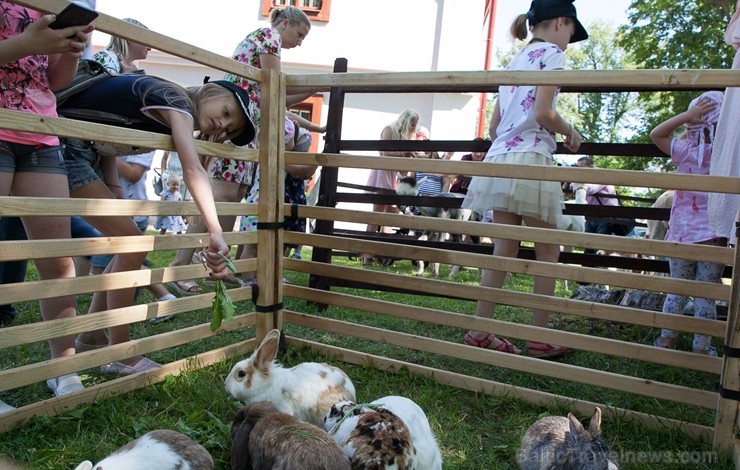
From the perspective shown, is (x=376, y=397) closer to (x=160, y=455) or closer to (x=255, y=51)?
(x=160, y=455)

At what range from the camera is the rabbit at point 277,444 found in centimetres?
192

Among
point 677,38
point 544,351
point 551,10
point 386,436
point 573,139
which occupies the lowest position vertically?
point 544,351

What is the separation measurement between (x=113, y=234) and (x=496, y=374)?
7.40 ft

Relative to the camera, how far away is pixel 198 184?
2.68 metres

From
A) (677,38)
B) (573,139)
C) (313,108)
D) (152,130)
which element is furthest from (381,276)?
(677,38)

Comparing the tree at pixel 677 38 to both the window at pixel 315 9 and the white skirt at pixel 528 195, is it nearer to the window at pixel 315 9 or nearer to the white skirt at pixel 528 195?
the window at pixel 315 9

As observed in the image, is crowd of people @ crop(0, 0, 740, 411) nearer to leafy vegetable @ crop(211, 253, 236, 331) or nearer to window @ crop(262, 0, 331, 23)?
leafy vegetable @ crop(211, 253, 236, 331)

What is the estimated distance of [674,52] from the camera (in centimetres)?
1327

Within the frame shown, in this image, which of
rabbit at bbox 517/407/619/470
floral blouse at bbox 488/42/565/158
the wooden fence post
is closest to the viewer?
rabbit at bbox 517/407/619/470

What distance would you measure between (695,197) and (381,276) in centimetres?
224

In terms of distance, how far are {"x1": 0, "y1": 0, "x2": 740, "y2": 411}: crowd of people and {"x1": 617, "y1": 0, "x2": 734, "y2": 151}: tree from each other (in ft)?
29.7

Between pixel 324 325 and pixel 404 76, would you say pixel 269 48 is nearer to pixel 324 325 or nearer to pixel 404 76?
pixel 404 76

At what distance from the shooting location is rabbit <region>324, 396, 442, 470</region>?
197 centimetres

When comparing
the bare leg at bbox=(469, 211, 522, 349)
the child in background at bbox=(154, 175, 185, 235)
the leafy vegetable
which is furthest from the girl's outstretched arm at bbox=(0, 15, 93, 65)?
the child in background at bbox=(154, 175, 185, 235)
